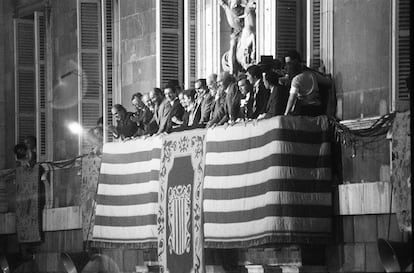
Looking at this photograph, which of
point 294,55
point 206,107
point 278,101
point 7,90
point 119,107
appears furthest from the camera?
point 7,90

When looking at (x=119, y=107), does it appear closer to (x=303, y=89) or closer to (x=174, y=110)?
(x=174, y=110)

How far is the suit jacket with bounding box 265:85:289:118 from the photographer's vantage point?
30.9m

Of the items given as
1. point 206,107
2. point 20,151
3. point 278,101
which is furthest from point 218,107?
point 20,151

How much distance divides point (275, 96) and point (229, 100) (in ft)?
5.77

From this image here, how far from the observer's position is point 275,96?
30953 millimetres

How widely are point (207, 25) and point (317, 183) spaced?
6.79 meters

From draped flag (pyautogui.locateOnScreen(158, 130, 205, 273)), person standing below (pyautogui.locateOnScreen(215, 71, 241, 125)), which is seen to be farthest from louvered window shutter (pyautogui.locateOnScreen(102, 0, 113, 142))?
person standing below (pyautogui.locateOnScreen(215, 71, 241, 125))

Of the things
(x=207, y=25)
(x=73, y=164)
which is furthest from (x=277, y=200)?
(x=73, y=164)

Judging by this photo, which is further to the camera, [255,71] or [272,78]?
[255,71]

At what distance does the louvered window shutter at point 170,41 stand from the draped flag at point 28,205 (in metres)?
6.71

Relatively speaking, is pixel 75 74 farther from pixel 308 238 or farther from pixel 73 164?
pixel 308 238

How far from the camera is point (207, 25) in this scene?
35875 mm

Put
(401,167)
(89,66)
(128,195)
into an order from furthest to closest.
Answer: (89,66)
(128,195)
(401,167)

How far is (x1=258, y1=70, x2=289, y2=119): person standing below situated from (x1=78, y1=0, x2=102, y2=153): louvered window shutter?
10.6m
